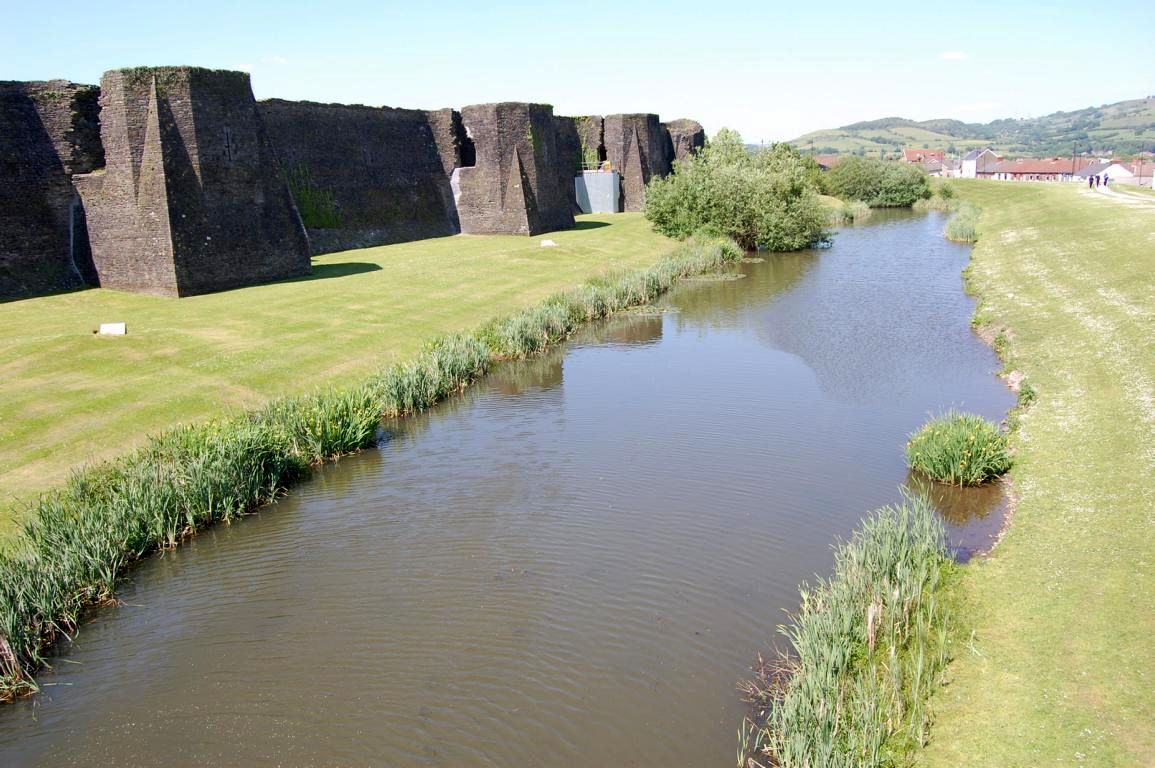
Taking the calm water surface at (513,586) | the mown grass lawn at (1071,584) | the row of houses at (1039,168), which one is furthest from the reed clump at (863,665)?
the row of houses at (1039,168)

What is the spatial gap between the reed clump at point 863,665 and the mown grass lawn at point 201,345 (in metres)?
8.75

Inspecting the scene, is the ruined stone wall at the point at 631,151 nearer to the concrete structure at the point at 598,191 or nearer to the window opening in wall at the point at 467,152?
the concrete structure at the point at 598,191

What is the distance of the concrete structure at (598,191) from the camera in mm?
45938

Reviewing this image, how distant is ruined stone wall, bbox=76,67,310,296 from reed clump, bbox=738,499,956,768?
17.9 m

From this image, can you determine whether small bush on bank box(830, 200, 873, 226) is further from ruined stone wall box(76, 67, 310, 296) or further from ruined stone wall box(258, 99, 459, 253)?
ruined stone wall box(76, 67, 310, 296)

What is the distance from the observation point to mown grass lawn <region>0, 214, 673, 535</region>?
1205 cm

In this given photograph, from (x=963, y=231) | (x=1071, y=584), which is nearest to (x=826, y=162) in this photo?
(x=963, y=231)

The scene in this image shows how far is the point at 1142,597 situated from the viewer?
711 cm

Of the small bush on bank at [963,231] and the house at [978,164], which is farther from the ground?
the house at [978,164]

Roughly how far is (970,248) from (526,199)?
757 inches

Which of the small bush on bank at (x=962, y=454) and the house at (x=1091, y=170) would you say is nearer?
the small bush on bank at (x=962, y=454)

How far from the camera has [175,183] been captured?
66.0 feet

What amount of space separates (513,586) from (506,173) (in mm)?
28108

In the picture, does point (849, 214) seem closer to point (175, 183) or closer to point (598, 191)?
point (598, 191)
